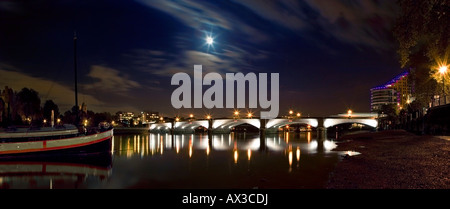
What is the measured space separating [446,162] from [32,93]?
104772 millimetres

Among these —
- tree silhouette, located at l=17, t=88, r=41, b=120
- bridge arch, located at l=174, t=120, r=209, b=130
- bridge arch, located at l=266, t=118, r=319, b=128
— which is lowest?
bridge arch, located at l=174, t=120, r=209, b=130

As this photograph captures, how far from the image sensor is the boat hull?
34281 mm

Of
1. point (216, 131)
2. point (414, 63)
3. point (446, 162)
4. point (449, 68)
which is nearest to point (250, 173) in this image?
point (446, 162)

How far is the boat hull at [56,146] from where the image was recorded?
34.3m

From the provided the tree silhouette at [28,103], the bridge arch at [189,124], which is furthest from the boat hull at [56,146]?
the bridge arch at [189,124]

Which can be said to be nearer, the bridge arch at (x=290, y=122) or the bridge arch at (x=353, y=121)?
the bridge arch at (x=353, y=121)

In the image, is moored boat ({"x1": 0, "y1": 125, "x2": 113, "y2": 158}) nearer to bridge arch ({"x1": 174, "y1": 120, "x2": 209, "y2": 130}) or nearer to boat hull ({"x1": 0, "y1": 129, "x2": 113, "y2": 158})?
boat hull ({"x1": 0, "y1": 129, "x2": 113, "y2": 158})

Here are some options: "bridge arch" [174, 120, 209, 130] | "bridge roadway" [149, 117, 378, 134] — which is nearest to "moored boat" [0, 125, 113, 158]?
"bridge roadway" [149, 117, 378, 134]

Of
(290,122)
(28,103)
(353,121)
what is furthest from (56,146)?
(353,121)

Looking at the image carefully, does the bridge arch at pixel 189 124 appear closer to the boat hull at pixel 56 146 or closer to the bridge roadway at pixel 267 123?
the bridge roadway at pixel 267 123

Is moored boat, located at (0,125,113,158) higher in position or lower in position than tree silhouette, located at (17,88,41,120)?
lower

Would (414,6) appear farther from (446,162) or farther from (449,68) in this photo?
(449,68)
